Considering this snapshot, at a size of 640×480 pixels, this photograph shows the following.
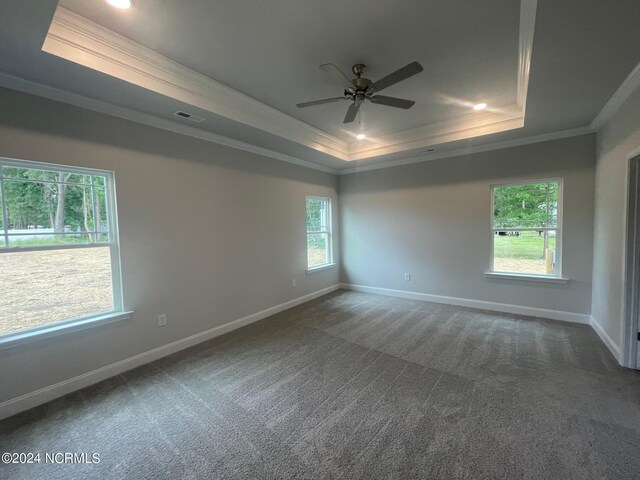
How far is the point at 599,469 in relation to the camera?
1537mm

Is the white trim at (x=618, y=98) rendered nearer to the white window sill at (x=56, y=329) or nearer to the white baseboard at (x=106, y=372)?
the white baseboard at (x=106, y=372)

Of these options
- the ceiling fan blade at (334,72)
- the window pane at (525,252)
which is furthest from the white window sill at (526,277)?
the ceiling fan blade at (334,72)

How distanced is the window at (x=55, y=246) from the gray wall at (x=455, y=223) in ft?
13.5

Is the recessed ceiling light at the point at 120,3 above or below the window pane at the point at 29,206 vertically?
above

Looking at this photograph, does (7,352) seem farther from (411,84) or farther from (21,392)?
(411,84)

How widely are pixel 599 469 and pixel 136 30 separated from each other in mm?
4139

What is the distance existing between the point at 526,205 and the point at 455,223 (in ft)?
3.22

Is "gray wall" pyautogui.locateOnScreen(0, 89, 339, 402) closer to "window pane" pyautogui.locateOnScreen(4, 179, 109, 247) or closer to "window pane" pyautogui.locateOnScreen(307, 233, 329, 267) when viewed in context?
"window pane" pyautogui.locateOnScreen(4, 179, 109, 247)

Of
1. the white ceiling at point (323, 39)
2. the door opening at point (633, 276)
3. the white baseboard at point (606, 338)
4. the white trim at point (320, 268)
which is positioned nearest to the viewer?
the white ceiling at point (323, 39)

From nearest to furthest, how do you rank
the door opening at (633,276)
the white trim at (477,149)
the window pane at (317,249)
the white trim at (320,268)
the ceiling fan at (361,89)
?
the ceiling fan at (361,89), the door opening at (633,276), the white trim at (477,149), the white trim at (320,268), the window pane at (317,249)

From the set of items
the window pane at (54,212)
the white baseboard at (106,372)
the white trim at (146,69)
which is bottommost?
the white baseboard at (106,372)

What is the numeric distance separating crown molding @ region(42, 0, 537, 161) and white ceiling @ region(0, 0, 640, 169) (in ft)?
0.21

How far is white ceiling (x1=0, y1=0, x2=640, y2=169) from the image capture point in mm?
1729

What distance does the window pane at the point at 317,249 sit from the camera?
5234 millimetres
